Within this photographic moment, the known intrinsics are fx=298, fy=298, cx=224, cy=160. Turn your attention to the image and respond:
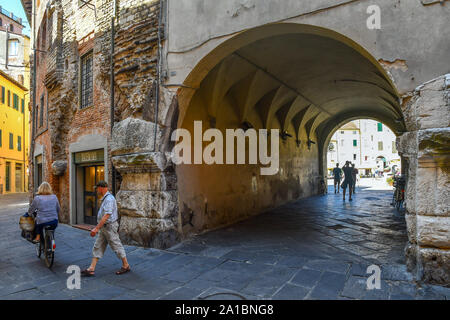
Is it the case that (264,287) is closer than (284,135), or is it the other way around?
(264,287)

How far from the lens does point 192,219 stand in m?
6.35

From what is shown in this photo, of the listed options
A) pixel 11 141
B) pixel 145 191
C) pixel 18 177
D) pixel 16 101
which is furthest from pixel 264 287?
pixel 18 177

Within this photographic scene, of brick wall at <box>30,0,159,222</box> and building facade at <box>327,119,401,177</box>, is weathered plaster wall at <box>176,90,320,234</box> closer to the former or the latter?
brick wall at <box>30,0,159,222</box>

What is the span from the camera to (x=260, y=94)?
8391mm

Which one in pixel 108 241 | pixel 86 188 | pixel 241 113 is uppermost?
pixel 241 113

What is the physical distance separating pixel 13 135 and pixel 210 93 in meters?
27.6

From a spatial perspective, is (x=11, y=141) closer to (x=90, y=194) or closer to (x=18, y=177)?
(x=18, y=177)

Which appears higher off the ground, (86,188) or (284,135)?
(284,135)

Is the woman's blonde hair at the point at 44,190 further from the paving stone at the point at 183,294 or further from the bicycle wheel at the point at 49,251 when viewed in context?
the paving stone at the point at 183,294

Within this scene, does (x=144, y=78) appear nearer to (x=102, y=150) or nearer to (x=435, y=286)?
(x=102, y=150)

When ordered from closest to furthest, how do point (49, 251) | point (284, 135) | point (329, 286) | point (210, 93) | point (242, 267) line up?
point (329, 286) < point (242, 267) < point (49, 251) < point (210, 93) < point (284, 135)
